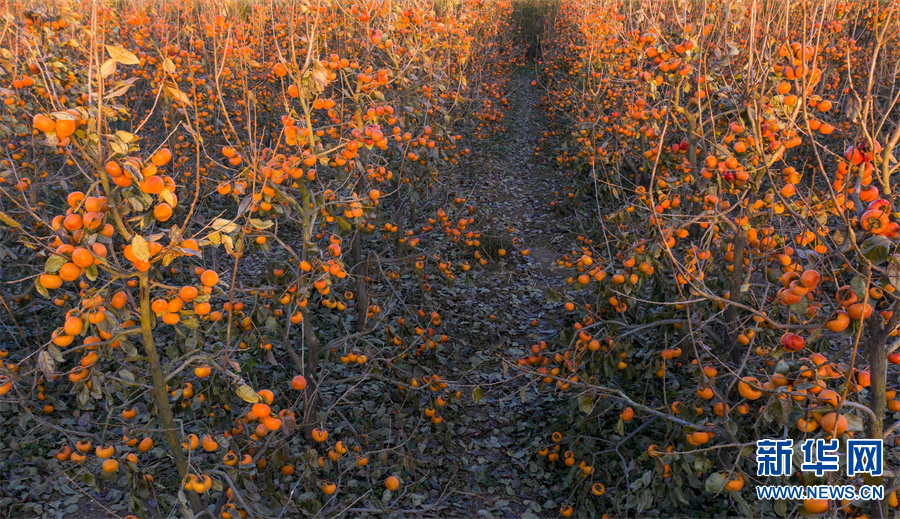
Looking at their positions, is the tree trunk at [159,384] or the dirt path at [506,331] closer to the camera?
the tree trunk at [159,384]

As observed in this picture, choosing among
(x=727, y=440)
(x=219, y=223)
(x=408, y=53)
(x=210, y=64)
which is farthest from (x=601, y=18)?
(x=219, y=223)

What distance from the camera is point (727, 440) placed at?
2.55m

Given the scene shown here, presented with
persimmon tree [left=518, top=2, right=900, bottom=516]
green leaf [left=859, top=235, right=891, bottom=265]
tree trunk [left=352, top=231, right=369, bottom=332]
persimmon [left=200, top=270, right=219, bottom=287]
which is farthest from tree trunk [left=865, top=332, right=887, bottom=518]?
tree trunk [left=352, top=231, right=369, bottom=332]

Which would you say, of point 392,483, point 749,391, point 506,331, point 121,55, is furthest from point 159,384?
point 506,331

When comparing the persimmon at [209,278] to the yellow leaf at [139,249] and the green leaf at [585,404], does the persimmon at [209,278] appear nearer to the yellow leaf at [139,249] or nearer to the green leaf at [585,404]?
the yellow leaf at [139,249]

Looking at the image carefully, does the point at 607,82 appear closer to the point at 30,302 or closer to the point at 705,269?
the point at 705,269

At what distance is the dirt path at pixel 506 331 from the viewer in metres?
3.18

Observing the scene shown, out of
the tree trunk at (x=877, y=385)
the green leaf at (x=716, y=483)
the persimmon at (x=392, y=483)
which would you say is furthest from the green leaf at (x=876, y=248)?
the persimmon at (x=392, y=483)

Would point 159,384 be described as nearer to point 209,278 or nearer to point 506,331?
point 209,278

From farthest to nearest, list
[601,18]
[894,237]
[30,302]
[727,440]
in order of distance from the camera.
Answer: [601,18] < [30,302] < [727,440] < [894,237]

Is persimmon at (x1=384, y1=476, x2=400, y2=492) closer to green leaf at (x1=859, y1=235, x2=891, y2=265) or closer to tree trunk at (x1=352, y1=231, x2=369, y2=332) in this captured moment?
tree trunk at (x1=352, y1=231, x2=369, y2=332)

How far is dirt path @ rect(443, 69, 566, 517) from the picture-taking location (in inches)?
125

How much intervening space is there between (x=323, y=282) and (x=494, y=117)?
6.58 m

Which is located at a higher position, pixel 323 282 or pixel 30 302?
pixel 323 282
